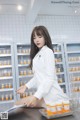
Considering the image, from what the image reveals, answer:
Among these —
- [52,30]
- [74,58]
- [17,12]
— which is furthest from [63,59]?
[17,12]

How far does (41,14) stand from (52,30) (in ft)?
1.72

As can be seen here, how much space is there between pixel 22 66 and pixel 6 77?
0.44 m

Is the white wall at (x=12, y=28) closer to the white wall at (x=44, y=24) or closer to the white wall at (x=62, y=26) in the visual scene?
the white wall at (x=44, y=24)

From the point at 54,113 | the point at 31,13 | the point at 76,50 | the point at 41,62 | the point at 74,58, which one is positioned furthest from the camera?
the point at 76,50

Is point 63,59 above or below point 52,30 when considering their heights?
below

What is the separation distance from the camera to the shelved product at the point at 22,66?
12.2ft

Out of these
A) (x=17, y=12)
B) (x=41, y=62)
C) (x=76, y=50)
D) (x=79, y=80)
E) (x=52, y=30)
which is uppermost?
(x=17, y=12)

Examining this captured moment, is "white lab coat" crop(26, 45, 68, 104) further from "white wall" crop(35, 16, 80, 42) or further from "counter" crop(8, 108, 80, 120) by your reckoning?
"white wall" crop(35, 16, 80, 42)

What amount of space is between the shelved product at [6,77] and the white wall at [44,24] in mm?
519

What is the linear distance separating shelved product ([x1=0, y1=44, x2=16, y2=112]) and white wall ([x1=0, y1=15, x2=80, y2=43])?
52 cm

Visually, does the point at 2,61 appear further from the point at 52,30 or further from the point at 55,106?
the point at 55,106

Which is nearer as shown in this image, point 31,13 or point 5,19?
point 31,13

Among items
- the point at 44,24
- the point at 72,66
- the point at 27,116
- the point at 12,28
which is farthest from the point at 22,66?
the point at 27,116

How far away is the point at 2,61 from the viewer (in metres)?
3.89
